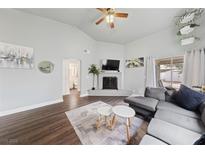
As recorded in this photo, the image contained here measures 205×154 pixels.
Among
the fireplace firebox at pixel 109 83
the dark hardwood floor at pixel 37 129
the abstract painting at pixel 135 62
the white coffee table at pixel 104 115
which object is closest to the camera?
the dark hardwood floor at pixel 37 129

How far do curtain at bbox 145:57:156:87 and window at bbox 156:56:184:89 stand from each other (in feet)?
0.77

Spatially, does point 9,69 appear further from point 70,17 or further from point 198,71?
point 198,71

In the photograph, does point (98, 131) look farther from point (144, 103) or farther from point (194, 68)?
point (194, 68)

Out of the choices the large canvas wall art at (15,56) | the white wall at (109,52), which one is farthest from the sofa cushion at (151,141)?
the white wall at (109,52)

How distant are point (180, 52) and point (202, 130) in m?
3.29

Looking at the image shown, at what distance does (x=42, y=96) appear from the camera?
13.3 ft

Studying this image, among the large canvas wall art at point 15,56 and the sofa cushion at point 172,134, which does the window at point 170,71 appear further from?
the large canvas wall art at point 15,56

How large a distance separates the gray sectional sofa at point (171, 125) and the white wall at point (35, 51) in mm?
3140

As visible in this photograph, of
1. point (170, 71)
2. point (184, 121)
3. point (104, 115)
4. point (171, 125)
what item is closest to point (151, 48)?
point (170, 71)

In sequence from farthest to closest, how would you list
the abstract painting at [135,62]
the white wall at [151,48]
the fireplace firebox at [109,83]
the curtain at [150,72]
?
the fireplace firebox at [109,83] < the abstract painting at [135,62] < the curtain at [150,72] < the white wall at [151,48]

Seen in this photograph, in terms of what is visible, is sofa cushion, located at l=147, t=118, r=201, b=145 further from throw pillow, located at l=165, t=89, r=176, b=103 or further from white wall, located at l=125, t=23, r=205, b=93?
white wall, located at l=125, t=23, r=205, b=93

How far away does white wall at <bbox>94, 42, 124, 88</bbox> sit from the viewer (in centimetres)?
651

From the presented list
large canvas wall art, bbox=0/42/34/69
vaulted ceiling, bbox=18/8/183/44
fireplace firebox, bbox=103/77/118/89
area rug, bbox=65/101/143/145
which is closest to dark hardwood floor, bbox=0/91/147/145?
area rug, bbox=65/101/143/145

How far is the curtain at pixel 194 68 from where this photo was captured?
11.2ft
